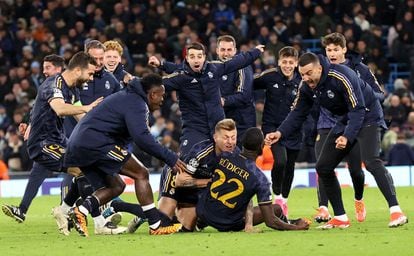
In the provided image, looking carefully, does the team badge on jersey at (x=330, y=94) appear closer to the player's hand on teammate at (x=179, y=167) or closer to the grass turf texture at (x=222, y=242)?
the grass turf texture at (x=222, y=242)

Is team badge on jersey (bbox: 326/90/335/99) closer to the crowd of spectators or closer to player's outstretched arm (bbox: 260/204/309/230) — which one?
player's outstretched arm (bbox: 260/204/309/230)

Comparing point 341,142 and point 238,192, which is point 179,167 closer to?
point 238,192

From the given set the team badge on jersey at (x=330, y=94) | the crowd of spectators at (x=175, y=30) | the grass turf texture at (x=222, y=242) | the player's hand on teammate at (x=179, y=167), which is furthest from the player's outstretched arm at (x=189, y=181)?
the crowd of spectators at (x=175, y=30)

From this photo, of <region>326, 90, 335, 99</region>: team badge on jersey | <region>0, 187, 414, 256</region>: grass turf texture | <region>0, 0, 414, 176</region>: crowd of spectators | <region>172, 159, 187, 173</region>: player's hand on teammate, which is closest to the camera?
<region>0, 187, 414, 256</region>: grass turf texture

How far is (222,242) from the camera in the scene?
1191 centimetres

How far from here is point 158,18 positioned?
2938cm

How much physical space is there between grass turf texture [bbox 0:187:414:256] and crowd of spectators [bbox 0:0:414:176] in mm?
12203

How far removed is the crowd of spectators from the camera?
89.5ft

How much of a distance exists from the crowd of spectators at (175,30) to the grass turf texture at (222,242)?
12.2m

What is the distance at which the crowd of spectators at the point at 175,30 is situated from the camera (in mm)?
27266

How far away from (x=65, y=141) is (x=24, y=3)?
1736 cm

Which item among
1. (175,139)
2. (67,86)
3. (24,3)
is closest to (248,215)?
(67,86)

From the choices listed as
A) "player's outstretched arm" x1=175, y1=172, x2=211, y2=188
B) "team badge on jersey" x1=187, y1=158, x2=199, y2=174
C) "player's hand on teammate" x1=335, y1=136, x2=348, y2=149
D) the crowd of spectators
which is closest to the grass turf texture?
"player's outstretched arm" x1=175, y1=172, x2=211, y2=188

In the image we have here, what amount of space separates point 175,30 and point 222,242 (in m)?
17.6
